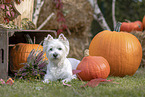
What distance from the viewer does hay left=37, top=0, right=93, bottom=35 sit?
6.86 m

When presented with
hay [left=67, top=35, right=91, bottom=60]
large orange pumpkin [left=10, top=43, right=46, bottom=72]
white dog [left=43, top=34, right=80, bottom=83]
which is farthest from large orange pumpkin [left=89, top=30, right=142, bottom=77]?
hay [left=67, top=35, right=91, bottom=60]

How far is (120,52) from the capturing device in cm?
370

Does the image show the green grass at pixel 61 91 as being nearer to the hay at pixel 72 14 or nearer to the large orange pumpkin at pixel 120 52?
the large orange pumpkin at pixel 120 52

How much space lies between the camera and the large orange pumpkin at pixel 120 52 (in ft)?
12.2

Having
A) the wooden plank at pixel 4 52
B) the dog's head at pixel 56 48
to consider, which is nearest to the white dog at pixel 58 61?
the dog's head at pixel 56 48

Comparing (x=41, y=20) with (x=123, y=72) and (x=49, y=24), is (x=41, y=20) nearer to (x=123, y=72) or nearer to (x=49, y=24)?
(x=49, y=24)

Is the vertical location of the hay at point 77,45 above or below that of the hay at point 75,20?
below

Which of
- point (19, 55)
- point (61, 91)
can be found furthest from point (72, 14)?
point (61, 91)

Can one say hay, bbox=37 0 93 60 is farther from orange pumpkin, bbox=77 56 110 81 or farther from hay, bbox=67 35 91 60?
orange pumpkin, bbox=77 56 110 81

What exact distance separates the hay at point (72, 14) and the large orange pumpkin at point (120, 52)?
10.7 ft

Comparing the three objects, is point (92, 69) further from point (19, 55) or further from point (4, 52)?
point (19, 55)

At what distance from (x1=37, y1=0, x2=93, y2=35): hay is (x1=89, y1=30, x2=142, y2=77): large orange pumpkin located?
326cm

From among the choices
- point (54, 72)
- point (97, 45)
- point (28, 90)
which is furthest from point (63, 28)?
point (28, 90)

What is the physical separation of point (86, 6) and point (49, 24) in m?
1.45
